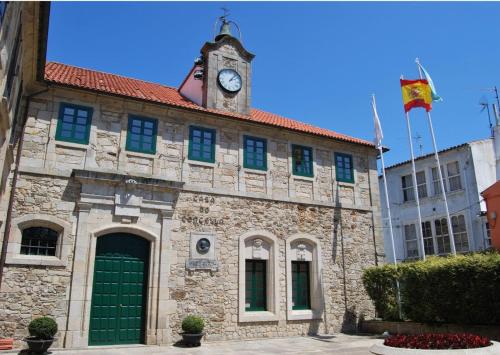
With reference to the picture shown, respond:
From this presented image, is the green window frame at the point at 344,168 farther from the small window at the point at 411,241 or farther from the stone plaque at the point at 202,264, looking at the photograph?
the small window at the point at 411,241

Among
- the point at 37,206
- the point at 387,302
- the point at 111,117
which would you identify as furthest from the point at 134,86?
the point at 387,302

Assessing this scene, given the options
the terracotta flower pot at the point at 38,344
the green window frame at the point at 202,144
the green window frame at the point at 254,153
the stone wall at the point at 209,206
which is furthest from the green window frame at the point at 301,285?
the terracotta flower pot at the point at 38,344

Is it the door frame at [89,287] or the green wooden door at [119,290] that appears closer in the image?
the door frame at [89,287]

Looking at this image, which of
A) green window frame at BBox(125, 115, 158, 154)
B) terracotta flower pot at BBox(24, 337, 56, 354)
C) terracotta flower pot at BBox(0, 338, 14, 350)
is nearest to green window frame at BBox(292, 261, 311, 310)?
green window frame at BBox(125, 115, 158, 154)

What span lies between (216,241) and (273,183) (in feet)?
9.86

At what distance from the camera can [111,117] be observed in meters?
12.6

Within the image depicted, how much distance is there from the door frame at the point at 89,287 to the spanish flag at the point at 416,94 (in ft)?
35.5

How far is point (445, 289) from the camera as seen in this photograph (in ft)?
40.2

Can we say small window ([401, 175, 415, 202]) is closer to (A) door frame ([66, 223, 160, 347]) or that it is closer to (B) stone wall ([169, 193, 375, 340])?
(B) stone wall ([169, 193, 375, 340])

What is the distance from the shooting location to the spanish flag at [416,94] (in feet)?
52.7

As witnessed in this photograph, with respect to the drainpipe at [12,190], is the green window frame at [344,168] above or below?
above

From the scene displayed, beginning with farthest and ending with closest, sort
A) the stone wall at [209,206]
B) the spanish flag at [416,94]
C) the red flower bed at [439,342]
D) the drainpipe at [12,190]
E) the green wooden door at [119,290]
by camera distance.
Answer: the spanish flag at [416,94] → the green wooden door at [119,290] → the stone wall at [209,206] → the drainpipe at [12,190] → the red flower bed at [439,342]

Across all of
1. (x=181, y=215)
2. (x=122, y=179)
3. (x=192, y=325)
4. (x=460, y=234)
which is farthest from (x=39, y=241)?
(x=460, y=234)

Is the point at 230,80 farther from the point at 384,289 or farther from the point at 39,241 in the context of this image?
the point at 384,289
